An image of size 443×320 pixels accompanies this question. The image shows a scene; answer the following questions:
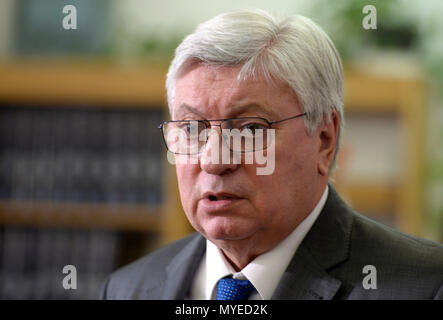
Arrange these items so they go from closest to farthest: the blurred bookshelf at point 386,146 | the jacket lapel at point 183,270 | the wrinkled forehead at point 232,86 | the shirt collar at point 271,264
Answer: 1. the wrinkled forehead at point 232,86
2. the shirt collar at point 271,264
3. the jacket lapel at point 183,270
4. the blurred bookshelf at point 386,146

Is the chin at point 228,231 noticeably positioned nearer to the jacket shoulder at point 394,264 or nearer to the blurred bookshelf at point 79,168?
the jacket shoulder at point 394,264

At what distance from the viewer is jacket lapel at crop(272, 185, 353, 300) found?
3.10 ft

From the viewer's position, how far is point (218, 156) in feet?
2.92

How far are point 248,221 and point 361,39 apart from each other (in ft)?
5.22

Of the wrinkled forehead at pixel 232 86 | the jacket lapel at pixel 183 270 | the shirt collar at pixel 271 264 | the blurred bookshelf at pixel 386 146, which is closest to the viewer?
the wrinkled forehead at pixel 232 86

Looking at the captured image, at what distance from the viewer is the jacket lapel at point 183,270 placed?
109cm

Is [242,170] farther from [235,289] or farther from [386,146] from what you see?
[386,146]

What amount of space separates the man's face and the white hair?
2 centimetres

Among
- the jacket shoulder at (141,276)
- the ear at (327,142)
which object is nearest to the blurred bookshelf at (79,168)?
the jacket shoulder at (141,276)

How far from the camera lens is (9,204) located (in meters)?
2.29

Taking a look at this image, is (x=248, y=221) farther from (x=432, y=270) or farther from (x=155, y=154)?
(x=155, y=154)
